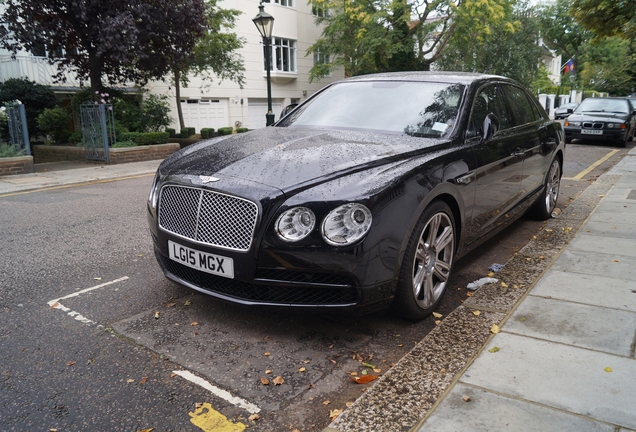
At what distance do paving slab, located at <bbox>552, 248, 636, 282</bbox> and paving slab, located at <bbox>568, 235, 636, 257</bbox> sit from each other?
125mm

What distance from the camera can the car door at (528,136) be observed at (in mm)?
5195

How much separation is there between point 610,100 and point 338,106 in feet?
54.7

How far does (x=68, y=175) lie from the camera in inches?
451

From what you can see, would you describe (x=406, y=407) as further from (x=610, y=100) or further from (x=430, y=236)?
(x=610, y=100)

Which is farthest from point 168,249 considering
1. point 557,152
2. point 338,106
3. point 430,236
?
point 557,152

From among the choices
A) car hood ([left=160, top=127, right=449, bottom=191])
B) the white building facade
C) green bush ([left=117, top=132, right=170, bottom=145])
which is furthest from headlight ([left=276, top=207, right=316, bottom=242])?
the white building facade

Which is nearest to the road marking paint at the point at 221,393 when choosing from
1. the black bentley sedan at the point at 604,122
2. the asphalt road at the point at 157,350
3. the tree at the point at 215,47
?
the asphalt road at the point at 157,350

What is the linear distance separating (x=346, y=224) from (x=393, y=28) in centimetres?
2465

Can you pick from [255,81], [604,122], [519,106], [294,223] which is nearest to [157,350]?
[294,223]

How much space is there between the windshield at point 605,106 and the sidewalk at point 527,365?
49.2ft

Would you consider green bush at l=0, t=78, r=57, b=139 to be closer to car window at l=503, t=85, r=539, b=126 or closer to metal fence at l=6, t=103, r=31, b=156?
metal fence at l=6, t=103, r=31, b=156

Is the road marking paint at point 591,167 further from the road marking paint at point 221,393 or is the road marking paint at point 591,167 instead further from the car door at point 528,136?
the road marking paint at point 221,393

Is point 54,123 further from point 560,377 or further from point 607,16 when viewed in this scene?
point 560,377

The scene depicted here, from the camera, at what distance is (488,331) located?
332cm
